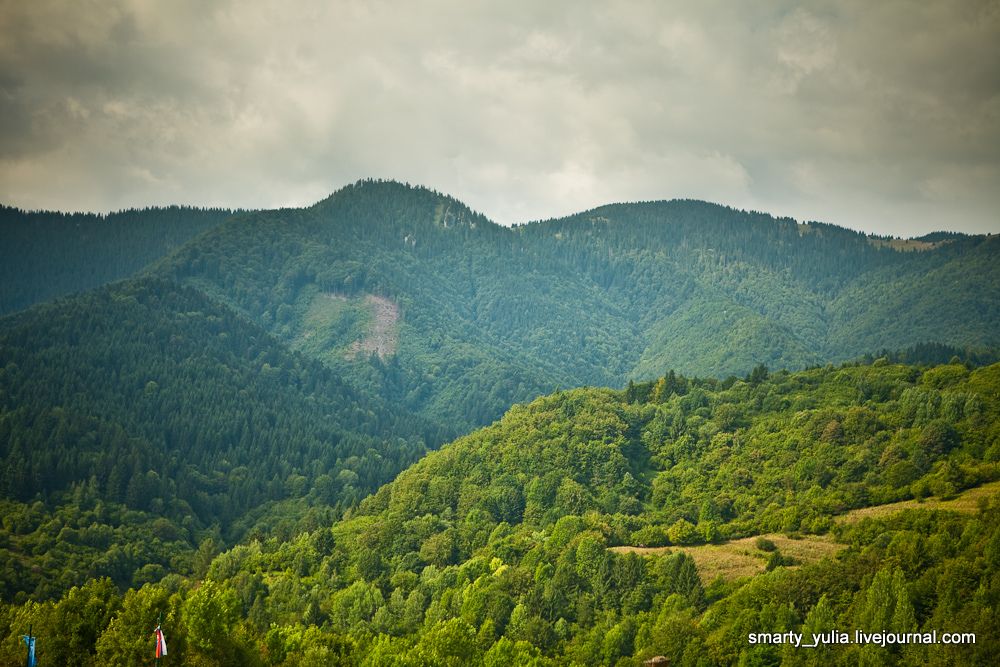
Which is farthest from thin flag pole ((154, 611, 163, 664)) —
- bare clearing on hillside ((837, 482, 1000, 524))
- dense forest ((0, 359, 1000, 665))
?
bare clearing on hillside ((837, 482, 1000, 524))

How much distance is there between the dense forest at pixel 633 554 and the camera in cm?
9175

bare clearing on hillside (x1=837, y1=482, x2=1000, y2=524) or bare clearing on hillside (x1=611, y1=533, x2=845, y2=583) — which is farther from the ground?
bare clearing on hillside (x1=837, y1=482, x2=1000, y2=524)

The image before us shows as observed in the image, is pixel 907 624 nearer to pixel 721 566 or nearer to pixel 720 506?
pixel 721 566

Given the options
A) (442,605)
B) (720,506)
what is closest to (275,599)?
(442,605)

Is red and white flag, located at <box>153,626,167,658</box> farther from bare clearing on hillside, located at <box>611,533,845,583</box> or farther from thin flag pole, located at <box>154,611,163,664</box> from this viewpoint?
bare clearing on hillside, located at <box>611,533,845,583</box>

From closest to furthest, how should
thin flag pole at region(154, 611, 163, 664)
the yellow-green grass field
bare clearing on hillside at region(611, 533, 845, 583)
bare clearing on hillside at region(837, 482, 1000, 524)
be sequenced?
1. thin flag pole at region(154, 611, 163, 664)
2. bare clearing on hillside at region(837, 482, 1000, 524)
3. the yellow-green grass field
4. bare clearing on hillside at region(611, 533, 845, 583)

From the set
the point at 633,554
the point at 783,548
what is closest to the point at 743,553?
the point at 783,548

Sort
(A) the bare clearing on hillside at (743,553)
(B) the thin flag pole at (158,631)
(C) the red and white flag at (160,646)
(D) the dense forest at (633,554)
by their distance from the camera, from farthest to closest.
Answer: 1. (A) the bare clearing on hillside at (743,553)
2. (D) the dense forest at (633,554)
3. (B) the thin flag pole at (158,631)
4. (C) the red and white flag at (160,646)

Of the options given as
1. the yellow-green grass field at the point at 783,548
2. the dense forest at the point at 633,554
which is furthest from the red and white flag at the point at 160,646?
the yellow-green grass field at the point at 783,548

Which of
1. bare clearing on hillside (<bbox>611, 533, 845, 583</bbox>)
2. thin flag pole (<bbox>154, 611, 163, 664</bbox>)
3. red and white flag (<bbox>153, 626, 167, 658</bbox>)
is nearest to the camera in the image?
red and white flag (<bbox>153, 626, 167, 658</bbox>)

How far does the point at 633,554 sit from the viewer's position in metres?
130

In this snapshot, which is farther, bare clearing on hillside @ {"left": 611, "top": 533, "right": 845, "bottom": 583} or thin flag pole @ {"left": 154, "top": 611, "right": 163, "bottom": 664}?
bare clearing on hillside @ {"left": 611, "top": 533, "right": 845, "bottom": 583}

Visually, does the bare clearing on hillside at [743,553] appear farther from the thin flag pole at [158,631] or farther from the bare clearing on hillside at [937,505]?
the thin flag pole at [158,631]

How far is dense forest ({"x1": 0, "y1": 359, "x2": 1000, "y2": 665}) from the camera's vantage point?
301 feet
